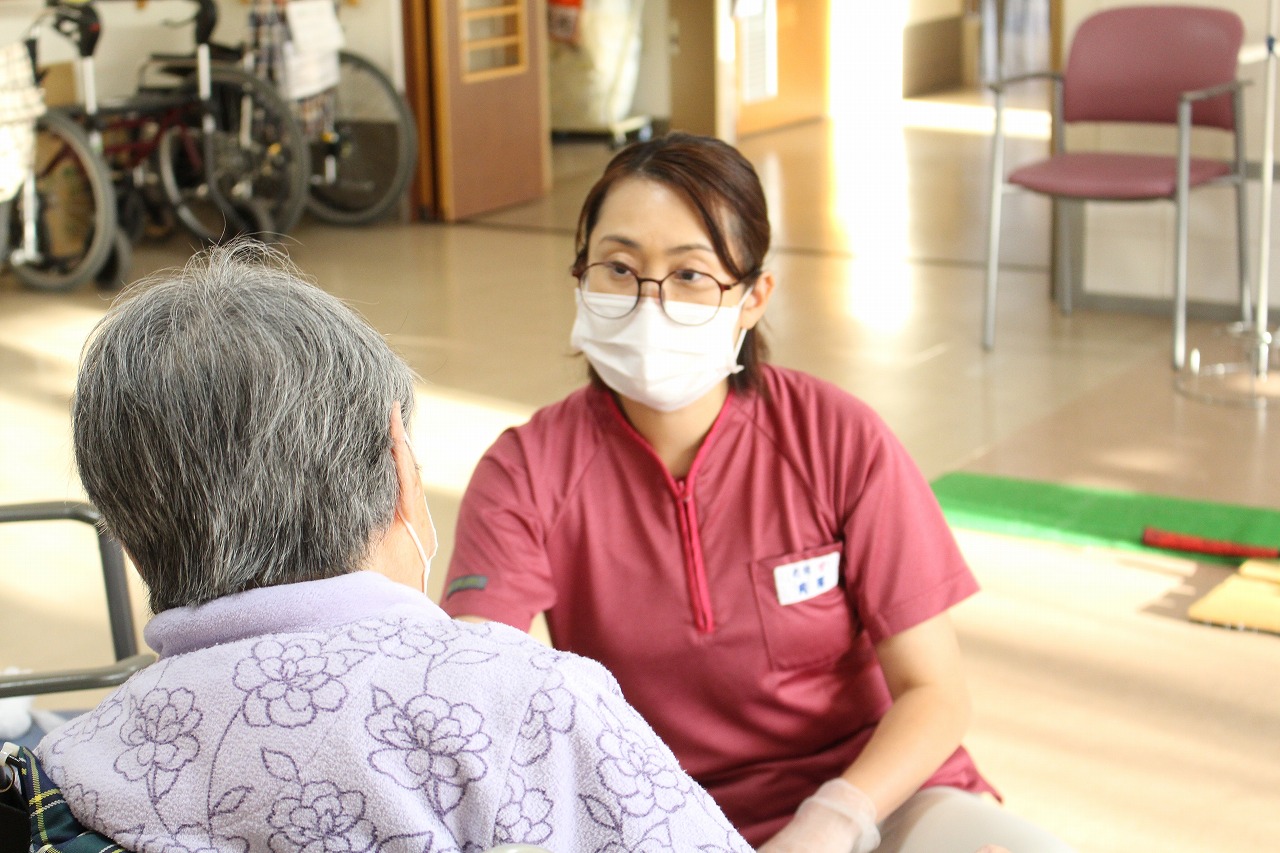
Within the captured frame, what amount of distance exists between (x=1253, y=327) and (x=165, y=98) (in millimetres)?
4269

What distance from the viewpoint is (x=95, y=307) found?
18.6 feet

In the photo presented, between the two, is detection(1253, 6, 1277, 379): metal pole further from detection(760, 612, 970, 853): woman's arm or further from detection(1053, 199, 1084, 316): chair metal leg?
detection(760, 612, 970, 853): woman's arm

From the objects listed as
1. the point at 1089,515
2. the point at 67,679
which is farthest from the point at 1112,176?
the point at 67,679

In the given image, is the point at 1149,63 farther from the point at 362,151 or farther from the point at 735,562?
the point at 362,151

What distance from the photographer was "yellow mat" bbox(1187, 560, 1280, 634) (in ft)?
9.26

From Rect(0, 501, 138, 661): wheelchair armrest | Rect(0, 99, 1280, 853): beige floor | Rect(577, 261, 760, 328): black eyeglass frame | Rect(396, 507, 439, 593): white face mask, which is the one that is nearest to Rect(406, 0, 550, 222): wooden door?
Rect(0, 99, 1280, 853): beige floor

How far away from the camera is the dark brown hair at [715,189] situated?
1.58 m

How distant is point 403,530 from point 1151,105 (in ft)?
13.5

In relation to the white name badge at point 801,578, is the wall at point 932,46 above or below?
above

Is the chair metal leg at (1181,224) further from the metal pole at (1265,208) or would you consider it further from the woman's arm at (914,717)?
the woman's arm at (914,717)

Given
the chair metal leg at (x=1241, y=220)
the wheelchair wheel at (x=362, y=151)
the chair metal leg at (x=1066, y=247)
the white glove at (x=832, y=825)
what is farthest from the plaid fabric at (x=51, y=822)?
the wheelchair wheel at (x=362, y=151)

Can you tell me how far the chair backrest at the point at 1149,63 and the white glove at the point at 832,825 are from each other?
359cm

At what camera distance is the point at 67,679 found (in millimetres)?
1593

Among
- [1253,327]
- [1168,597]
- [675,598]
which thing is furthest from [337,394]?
[1253,327]
